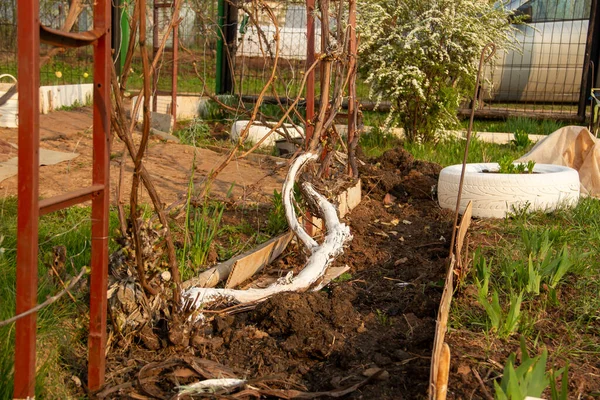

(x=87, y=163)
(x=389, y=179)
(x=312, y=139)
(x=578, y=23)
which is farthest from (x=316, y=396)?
(x=578, y=23)

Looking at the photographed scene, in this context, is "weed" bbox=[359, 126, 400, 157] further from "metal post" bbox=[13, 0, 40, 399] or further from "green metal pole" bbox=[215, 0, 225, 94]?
"metal post" bbox=[13, 0, 40, 399]

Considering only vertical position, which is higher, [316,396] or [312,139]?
[312,139]

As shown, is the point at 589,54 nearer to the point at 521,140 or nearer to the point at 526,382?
the point at 521,140

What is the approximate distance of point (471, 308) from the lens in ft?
9.96

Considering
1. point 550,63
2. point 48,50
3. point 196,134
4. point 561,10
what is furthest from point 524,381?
point 48,50

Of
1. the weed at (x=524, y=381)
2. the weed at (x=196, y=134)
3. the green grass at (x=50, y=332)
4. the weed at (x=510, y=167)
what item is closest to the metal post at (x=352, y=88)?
the weed at (x=510, y=167)

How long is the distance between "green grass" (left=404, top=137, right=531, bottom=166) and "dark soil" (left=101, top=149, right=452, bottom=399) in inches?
114

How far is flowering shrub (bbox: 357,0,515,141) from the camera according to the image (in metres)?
7.31

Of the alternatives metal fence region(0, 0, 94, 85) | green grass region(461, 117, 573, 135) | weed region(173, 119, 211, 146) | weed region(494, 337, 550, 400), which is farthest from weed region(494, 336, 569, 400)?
metal fence region(0, 0, 94, 85)

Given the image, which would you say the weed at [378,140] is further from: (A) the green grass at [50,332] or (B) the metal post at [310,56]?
(A) the green grass at [50,332]

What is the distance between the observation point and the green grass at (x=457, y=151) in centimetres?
682

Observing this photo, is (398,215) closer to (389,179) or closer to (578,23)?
(389,179)

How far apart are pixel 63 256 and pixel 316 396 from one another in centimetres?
109

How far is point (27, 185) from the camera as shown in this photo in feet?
5.68
